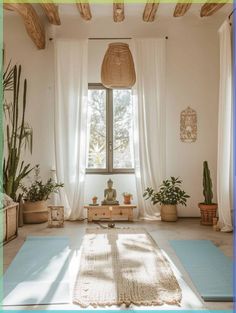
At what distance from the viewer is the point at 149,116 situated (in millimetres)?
5734

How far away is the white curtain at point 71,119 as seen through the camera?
18.7 ft

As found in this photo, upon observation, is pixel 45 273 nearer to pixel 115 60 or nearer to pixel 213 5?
pixel 115 60

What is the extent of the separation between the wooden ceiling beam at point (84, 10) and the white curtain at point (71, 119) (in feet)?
1.25

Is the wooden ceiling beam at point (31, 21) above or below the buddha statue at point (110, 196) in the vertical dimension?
above

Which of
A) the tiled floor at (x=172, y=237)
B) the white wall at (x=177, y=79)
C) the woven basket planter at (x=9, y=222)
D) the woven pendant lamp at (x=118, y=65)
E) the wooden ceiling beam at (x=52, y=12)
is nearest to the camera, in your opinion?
the tiled floor at (x=172, y=237)

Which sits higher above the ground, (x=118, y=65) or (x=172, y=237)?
(x=118, y=65)

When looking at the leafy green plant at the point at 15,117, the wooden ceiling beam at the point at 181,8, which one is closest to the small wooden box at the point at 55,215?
the leafy green plant at the point at 15,117

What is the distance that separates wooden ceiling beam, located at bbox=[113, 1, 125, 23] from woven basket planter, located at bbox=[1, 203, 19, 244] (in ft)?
10.3

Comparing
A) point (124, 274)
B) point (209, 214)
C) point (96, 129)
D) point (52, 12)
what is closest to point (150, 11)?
point (52, 12)

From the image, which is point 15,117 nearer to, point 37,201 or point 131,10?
point 37,201

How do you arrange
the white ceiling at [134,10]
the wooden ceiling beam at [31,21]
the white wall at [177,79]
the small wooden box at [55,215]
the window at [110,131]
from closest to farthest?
the wooden ceiling beam at [31,21]
the small wooden box at [55,215]
the white ceiling at [134,10]
the white wall at [177,79]
the window at [110,131]

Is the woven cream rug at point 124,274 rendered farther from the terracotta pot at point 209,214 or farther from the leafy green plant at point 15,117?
the leafy green plant at point 15,117

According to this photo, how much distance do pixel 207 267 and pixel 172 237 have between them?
4.03ft

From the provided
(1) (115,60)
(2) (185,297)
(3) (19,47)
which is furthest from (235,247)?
(3) (19,47)
